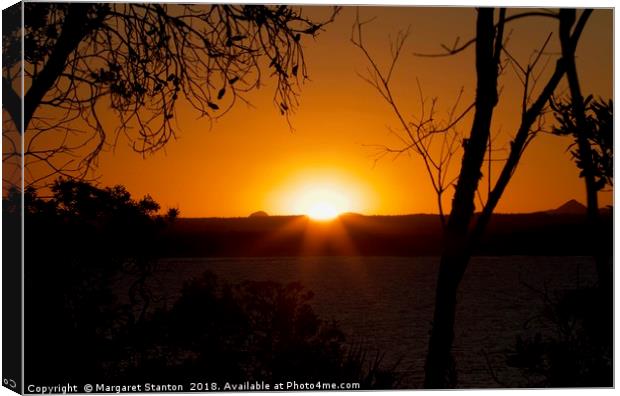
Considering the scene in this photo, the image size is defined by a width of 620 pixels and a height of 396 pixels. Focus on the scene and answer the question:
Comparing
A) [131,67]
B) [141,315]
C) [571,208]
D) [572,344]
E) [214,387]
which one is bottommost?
[214,387]

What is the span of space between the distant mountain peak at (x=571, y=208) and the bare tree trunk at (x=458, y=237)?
0.58 m

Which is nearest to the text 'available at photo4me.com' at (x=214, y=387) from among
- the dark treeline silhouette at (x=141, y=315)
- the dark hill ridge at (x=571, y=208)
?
the dark treeline silhouette at (x=141, y=315)

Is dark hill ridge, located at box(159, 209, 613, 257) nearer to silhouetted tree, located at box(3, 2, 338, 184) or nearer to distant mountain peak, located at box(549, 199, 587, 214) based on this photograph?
distant mountain peak, located at box(549, 199, 587, 214)

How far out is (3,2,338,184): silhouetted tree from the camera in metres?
6.96

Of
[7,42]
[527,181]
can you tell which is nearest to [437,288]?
[527,181]

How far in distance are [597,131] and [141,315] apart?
123 inches

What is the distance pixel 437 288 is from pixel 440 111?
111 centimetres

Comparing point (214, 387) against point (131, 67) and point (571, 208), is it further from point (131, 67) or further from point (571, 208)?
point (571, 208)

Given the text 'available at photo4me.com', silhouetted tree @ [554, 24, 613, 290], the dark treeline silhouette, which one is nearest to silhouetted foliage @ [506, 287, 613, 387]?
silhouetted tree @ [554, 24, 613, 290]

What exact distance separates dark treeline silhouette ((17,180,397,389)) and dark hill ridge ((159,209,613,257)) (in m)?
0.20

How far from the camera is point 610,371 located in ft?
24.6

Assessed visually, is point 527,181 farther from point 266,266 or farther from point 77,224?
point 77,224

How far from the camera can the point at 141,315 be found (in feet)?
24.0

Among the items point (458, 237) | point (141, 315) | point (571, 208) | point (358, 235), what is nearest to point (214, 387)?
point (141, 315)
